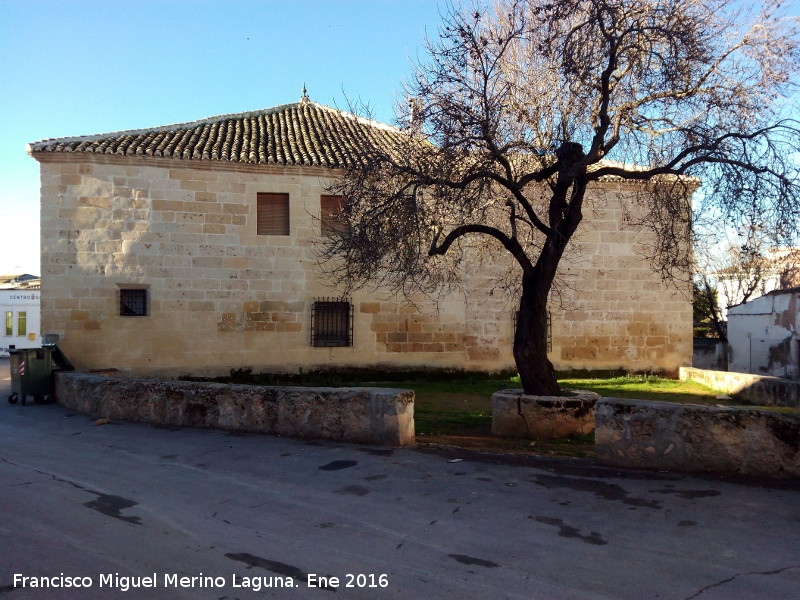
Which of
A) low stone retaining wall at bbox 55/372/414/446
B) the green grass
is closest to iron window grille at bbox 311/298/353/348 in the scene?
the green grass

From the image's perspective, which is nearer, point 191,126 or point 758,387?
point 758,387

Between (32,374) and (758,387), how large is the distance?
496 inches

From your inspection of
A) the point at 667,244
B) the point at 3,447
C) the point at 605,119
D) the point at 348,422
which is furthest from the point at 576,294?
the point at 3,447

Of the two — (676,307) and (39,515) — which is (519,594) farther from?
(676,307)

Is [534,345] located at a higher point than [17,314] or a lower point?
lower

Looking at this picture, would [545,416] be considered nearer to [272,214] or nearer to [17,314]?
[272,214]

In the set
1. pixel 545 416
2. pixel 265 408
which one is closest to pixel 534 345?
pixel 545 416

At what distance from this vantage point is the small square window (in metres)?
14.3

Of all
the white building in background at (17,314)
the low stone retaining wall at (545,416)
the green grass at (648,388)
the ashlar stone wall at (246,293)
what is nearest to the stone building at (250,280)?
the ashlar stone wall at (246,293)

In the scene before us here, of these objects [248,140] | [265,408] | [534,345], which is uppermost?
[248,140]

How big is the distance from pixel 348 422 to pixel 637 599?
4.38 metres

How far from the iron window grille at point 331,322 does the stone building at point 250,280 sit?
34 millimetres

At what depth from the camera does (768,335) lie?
811 inches

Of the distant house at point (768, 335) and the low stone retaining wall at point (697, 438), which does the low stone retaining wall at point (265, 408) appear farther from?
the distant house at point (768, 335)
